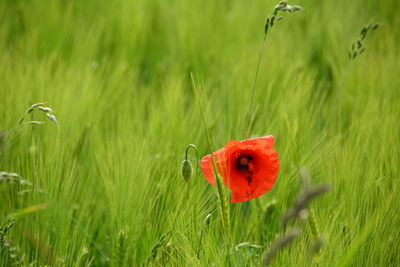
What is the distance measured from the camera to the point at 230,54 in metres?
1.64

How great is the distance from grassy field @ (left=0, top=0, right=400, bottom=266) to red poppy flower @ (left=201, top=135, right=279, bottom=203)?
0.17ft

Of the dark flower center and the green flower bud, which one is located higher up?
the green flower bud

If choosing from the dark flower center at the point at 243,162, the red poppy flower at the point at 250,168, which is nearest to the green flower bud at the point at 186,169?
the red poppy flower at the point at 250,168

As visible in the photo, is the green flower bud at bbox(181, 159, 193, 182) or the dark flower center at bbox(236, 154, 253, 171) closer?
the green flower bud at bbox(181, 159, 193, 182)

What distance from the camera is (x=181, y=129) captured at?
44.6 inches

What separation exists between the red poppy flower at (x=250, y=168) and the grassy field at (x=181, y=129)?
2.1 inches

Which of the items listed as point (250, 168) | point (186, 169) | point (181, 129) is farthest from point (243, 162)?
point (181, 129)

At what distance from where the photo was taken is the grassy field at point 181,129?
2.67 feet

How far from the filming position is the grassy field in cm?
81

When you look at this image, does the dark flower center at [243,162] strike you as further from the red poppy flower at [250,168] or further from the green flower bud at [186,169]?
the green flower bud at [186,169]

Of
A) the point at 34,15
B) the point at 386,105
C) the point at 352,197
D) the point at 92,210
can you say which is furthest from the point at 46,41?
the point at 352,197

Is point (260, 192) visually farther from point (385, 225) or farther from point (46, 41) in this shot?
point (46, 41)

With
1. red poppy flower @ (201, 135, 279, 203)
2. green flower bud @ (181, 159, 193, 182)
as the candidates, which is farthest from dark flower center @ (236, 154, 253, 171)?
green flower bud @ (181, 159, 193, 182)

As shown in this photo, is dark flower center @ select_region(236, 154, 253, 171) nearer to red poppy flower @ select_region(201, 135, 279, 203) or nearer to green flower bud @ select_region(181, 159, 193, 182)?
red poppy flower @ select_region(201, 135, 279, 203)
